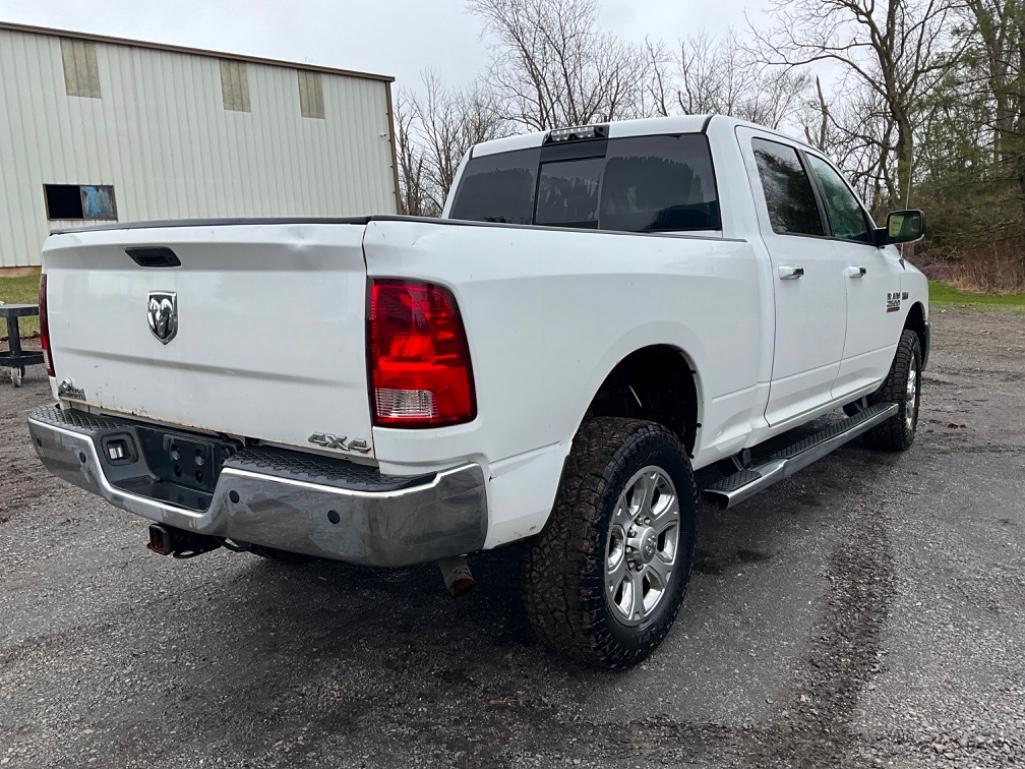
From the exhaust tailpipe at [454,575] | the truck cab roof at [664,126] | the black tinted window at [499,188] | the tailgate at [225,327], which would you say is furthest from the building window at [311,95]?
the exhaust tailpipe at [454,575]

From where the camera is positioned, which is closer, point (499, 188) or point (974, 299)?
point (499, 188)

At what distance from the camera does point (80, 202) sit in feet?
68.8

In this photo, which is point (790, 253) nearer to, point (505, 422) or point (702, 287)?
point (702, 287)

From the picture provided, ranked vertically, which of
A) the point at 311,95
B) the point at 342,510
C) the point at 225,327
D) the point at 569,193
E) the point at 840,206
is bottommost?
the point at 342,510

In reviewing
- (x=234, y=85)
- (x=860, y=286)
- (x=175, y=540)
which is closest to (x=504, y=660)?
(x=175, y=540)

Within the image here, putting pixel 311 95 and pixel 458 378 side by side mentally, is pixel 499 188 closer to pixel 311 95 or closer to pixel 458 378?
pixel 458 378

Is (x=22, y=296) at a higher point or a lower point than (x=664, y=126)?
lower

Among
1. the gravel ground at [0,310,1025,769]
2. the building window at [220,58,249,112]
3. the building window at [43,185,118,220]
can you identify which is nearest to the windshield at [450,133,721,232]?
the gravel ground at [0,310,1025,769]

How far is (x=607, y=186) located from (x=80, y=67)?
2152 cm

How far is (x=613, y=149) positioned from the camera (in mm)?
3844

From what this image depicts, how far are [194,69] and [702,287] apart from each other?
2266 centimetres

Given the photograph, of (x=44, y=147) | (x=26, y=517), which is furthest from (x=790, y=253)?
(x=44, y=147)

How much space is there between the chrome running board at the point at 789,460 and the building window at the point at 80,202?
2147 cm

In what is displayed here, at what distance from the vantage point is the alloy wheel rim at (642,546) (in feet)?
8.74
